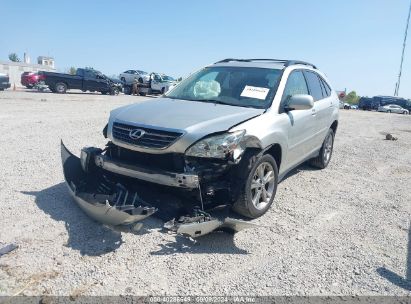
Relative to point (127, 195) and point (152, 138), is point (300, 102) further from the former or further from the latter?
Answer: point (127, 195)

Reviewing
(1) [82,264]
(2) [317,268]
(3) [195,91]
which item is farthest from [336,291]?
(3) [195,91]

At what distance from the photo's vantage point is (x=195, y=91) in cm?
507

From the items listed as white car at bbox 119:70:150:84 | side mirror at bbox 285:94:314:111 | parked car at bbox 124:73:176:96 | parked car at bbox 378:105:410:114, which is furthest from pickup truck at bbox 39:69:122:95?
parked car at bbox 378:105:410:114

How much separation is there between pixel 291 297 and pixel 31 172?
4.24 m

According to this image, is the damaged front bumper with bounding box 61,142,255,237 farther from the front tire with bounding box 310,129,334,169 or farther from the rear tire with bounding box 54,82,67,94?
the rear tire with bounding box 54,82,67,94

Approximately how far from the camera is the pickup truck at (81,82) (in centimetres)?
2269

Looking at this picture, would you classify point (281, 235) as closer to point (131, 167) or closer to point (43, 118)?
point (131, 167)

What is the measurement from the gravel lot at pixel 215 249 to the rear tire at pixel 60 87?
18.7 m

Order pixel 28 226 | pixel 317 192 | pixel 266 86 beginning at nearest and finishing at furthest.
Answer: pixel 28 226 → pixel 266 86 → pixel 317 192

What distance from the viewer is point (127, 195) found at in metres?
3.80

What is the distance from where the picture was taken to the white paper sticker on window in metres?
4.54

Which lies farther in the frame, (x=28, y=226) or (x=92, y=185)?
(x=92, y=185)

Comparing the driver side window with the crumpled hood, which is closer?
the crumpled hood

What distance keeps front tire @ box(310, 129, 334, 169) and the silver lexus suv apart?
1.78 metres
